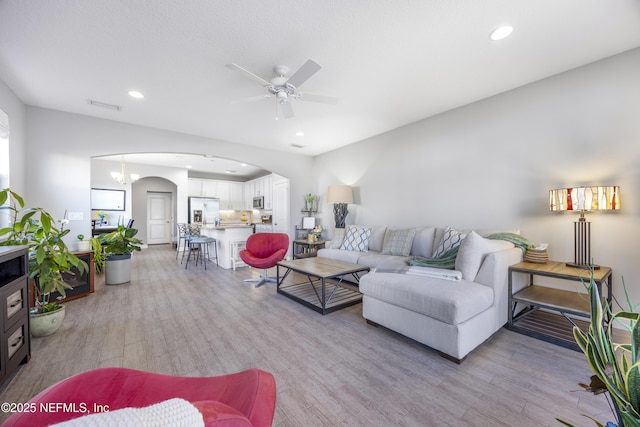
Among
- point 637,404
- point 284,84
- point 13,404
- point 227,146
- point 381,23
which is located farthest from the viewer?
point 227,146

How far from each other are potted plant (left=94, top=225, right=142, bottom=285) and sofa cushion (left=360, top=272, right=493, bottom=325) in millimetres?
4051

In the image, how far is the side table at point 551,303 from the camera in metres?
2.19

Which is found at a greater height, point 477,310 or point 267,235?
point 267,235

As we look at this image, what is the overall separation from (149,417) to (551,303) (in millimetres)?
3091

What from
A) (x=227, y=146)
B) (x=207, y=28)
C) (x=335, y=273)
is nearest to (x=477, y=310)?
(x=335, y=273)

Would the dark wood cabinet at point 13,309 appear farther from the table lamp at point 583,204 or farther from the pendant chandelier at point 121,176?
the pendant chandelier at point 121,176

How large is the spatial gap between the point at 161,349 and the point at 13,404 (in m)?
0.83

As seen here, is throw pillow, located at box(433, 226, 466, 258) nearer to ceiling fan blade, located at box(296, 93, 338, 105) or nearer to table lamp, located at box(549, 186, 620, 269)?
table lamp, located at box(549, 186, 620, 269)

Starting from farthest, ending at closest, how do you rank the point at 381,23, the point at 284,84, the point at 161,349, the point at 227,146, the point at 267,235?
the point at 227,146, the point at 267,235, the point at 284,84, the point at 161,349, the point at 381,23

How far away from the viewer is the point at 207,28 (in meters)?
2.07

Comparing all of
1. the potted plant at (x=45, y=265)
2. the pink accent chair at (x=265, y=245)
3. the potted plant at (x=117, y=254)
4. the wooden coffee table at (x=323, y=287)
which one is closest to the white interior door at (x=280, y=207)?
the pink accent chair at (x=265, y=245)

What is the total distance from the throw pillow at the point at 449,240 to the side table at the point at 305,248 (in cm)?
241

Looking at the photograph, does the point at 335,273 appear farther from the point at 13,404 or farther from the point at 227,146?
the point at 227,146

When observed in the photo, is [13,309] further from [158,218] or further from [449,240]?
[158,218]
